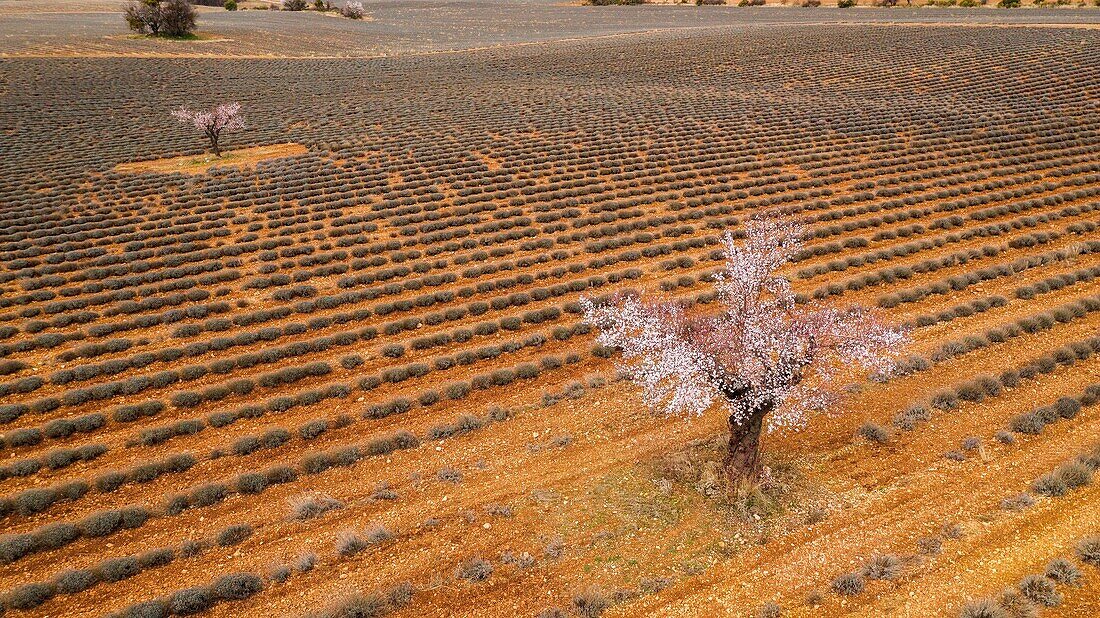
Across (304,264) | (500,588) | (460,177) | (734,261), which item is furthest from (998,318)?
(460,177)

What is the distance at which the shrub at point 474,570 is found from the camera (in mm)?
10711

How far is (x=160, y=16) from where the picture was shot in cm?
8944

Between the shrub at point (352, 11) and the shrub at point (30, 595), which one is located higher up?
the shrub at point (352, 11)

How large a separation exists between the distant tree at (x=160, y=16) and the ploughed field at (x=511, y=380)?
59841mm

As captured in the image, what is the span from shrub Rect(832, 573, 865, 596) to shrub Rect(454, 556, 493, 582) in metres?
6.43

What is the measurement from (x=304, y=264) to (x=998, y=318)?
1101 inches

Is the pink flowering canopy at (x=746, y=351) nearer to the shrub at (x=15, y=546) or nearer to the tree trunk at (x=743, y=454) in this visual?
the tree trunk at (x=743, y=454)

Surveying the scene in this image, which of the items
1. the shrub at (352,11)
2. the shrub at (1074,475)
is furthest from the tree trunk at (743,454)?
the shrub at (352,11)

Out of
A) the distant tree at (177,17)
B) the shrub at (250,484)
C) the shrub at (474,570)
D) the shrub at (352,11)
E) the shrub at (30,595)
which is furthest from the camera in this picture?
the shrub at (352,11)

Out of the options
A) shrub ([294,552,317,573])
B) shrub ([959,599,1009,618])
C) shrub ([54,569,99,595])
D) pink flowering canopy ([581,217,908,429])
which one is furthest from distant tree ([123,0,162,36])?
shrub ([959,599,1009,618])

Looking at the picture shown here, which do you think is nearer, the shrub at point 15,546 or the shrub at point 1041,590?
the shrub at point 1041,590

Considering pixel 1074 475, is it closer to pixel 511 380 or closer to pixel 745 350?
pixel 745 350

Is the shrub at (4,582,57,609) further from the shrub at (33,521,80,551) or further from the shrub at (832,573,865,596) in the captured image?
the shrub at (832,573,865,596)

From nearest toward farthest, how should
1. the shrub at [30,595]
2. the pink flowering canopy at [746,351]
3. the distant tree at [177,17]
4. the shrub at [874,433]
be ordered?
the pink flowering canopy at [746,351]
the shrub at [30,595]
the shrub at [874,433]
the distant tree at [177,17]
